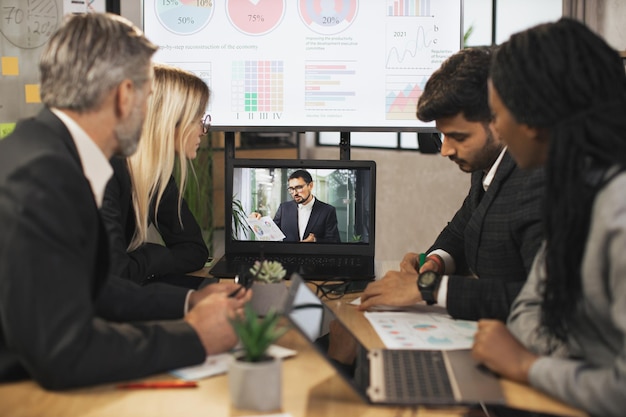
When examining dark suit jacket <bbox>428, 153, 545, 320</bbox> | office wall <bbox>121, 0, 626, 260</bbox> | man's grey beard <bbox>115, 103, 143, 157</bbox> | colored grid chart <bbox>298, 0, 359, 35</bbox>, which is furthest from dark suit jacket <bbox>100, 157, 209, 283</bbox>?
office wall <bbox>121, 0, 626, 260</bbox>

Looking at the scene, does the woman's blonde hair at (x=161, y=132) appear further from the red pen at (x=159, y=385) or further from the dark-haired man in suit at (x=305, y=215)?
the red pen at (x=159, y=385)

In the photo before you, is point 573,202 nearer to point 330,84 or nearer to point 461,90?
point 461,90

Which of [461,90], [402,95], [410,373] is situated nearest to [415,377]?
[410,373]

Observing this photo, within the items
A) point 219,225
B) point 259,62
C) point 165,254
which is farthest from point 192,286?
point 219,225

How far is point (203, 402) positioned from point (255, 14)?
172 centimetres

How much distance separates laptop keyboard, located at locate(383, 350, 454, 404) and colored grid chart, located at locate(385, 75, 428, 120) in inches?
53.8

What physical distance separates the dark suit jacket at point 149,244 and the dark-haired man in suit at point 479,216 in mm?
658

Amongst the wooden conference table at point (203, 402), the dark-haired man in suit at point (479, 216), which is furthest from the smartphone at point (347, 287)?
the wooden conference table at point (203, 402)

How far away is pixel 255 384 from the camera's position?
1124 mm

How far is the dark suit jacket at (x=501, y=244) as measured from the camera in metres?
1.62

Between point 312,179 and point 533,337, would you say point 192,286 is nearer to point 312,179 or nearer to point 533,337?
point 312,179

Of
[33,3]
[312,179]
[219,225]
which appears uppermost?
[33,3]

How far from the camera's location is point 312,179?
2385mm

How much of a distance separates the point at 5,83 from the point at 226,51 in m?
1.06
